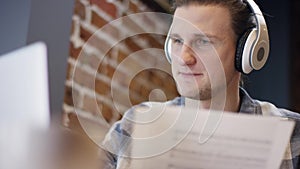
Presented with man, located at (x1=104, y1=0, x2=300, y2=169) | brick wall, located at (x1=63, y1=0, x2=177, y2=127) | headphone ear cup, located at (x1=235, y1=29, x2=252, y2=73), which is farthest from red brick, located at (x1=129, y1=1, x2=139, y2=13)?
headphone ear cup, located at (x1=235, y1=29, x2=252, y2=73)

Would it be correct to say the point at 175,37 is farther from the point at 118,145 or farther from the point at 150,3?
the point at 118,145

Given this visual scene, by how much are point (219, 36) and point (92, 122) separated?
0.28m

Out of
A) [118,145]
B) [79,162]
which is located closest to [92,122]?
[118,145]

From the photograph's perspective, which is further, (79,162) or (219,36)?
(219,36)

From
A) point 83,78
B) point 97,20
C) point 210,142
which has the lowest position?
point 210,142

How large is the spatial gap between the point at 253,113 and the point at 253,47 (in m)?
0.12

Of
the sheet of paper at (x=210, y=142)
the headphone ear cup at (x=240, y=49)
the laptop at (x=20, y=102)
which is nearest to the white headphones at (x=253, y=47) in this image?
the headphone ear cup at (x=240, y=49)

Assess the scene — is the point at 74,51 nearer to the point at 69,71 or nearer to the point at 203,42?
the point at 69,71

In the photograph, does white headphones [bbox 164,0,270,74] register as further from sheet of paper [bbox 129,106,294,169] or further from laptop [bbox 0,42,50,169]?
laptop [bbox 0,42,50,169]

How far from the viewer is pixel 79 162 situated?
590mm

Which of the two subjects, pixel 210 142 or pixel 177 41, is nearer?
pixel 210 142

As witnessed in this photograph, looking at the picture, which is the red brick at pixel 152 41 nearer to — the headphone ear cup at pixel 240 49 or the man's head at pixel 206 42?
the man's head at pixel 206 42

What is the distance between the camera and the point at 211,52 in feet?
2.90

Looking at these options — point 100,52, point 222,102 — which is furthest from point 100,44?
point 222,102
